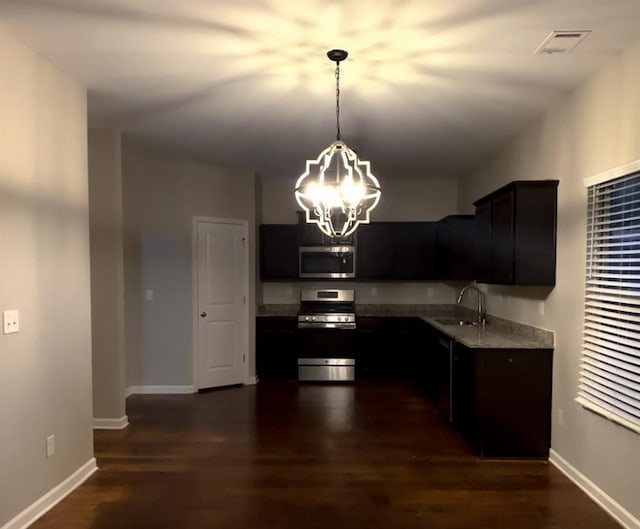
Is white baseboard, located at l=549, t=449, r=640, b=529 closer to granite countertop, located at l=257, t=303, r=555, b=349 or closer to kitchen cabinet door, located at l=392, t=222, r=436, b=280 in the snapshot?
granite countertop, located at l=257, t=303, r=555, b=349

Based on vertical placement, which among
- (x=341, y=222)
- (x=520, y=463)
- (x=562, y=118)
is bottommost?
(x=520, y=463)

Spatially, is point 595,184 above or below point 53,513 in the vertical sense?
above

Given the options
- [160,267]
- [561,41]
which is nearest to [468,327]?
[561,41]

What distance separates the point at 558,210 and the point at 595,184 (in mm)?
499

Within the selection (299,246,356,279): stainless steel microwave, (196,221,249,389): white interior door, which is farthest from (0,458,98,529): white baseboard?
(299,246,356,279): stainless steel microwave

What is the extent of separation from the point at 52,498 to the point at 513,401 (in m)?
3.24

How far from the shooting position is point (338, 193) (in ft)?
8.27

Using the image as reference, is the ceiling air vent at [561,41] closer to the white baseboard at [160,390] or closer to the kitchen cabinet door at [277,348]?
the kitchen cabinet door at [277,348]

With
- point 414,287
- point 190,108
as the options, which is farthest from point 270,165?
point 414,287

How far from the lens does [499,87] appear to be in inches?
122

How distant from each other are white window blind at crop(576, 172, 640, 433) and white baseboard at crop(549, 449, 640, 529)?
20.1 inches

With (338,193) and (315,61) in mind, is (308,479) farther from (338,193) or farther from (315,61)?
(315,61)

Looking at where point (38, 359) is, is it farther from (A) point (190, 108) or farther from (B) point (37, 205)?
(A) point (190, 108)

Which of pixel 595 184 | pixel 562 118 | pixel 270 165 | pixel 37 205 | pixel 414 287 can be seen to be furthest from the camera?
pixel 414 287
